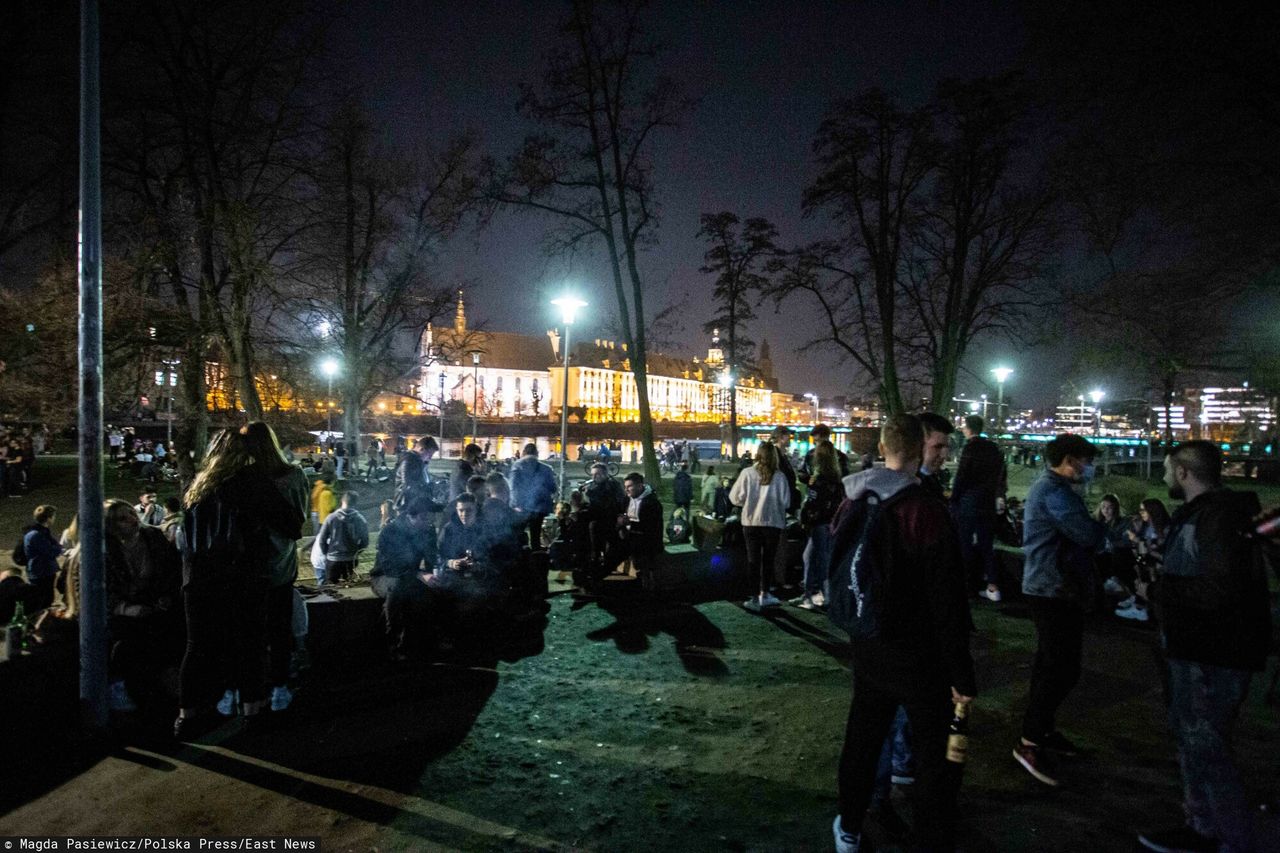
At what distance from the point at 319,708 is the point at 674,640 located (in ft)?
10.3

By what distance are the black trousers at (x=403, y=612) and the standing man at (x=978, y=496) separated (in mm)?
5228

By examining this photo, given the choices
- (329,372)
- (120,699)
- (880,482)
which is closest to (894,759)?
(880,482)

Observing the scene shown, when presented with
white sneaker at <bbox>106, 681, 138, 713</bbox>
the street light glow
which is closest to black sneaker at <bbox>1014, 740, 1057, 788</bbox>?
white sneaker at <bbox>106, 681, 138, 713</bbox>

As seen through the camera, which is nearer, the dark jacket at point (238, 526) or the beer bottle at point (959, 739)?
the beer bottle at point (959, 739)

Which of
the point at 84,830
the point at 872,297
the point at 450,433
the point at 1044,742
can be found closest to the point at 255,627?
the point at 84,830

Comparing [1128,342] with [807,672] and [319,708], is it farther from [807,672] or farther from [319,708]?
[319,708]

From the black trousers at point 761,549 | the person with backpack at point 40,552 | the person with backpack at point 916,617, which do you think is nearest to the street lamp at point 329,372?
the person with backpack at point 40,552

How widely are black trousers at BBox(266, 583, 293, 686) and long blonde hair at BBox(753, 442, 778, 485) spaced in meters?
4.86

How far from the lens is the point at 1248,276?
7.43 meters

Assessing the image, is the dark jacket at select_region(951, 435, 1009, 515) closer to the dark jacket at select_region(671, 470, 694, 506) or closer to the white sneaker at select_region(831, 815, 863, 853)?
the white sneaker at select_region(831, 815, 863, 853)

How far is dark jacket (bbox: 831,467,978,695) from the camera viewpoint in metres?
2.71

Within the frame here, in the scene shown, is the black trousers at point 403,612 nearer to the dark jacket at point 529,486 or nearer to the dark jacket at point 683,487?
the dark jacket at point 529,486

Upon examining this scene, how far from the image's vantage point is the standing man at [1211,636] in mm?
3033

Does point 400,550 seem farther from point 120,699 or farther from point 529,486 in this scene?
point 529,486
